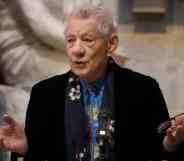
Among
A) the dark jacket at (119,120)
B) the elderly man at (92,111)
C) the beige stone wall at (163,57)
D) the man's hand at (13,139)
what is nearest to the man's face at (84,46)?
the elderly man at (92,111)

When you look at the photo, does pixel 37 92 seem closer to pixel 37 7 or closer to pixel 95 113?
pixel 95 113

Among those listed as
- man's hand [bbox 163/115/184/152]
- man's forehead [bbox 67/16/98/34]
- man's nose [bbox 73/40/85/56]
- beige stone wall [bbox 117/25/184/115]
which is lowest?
man's hand [bbox 163/115/184/152]

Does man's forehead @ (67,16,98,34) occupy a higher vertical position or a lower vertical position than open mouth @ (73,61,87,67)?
higher

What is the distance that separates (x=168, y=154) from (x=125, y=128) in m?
0.14

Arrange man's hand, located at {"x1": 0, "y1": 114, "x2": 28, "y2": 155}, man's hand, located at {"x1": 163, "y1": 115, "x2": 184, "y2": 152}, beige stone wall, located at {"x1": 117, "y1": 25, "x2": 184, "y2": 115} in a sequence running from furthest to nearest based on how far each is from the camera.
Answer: beige stone wall, located at {"x1": 117, "y1": 25, "x2": 184, "y2": 115}
man's hand, located at {"x1": 0, "y1": 114, "x2": 28, "y2": 155}
man's hand, located at {"x1": 163, "y1": 115, "x2": 184, "y2": 152}

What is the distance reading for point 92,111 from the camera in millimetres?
2113

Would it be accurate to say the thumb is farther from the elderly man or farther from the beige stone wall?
the beige stone wall

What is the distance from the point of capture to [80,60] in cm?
204

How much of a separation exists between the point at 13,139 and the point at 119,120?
Result: 291mm

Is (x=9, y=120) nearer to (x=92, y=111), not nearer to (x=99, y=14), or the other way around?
(x=92, y=111)

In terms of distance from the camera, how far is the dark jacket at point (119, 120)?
2.12 meters

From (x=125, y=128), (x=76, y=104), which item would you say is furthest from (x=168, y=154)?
(x=76, y=104)

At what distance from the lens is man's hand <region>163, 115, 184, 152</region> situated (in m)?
1.98

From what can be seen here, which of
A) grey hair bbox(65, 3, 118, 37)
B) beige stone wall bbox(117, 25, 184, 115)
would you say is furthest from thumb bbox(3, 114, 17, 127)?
beige stone wall bbox(117, 25, 184, 115)
